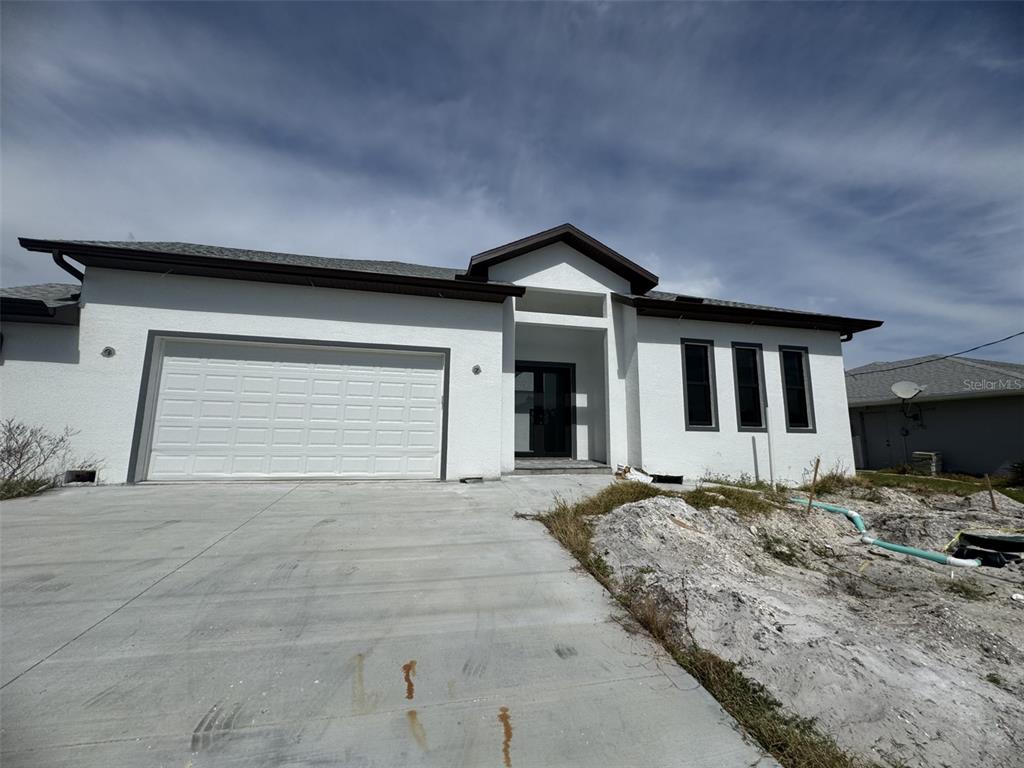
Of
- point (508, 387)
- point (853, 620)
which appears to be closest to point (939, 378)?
point (508, 387)

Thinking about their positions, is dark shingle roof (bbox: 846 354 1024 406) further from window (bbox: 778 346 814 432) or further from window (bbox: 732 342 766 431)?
window (bbox: 732 342 766 431)

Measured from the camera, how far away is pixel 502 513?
18.3 ft

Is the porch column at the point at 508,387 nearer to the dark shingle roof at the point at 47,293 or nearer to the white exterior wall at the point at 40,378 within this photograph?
the white exterior wall at the point at 40,378

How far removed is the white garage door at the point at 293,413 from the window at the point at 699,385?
594 centimetres

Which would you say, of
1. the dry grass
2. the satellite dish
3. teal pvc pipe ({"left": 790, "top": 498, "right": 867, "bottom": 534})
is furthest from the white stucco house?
the satellite dish

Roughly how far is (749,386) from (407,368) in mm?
8433

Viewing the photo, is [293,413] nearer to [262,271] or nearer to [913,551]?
[262,271]

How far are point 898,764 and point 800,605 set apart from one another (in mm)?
1658

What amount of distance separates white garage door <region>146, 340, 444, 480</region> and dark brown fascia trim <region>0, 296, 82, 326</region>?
1367mm

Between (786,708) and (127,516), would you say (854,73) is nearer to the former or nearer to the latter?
(786,708)

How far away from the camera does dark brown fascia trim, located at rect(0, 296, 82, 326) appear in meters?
6.41

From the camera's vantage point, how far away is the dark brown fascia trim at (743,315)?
9445mm

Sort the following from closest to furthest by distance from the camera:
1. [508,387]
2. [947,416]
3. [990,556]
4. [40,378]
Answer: [990,556], [40,378], [508,387], [947,416]

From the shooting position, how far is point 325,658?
2.40m
